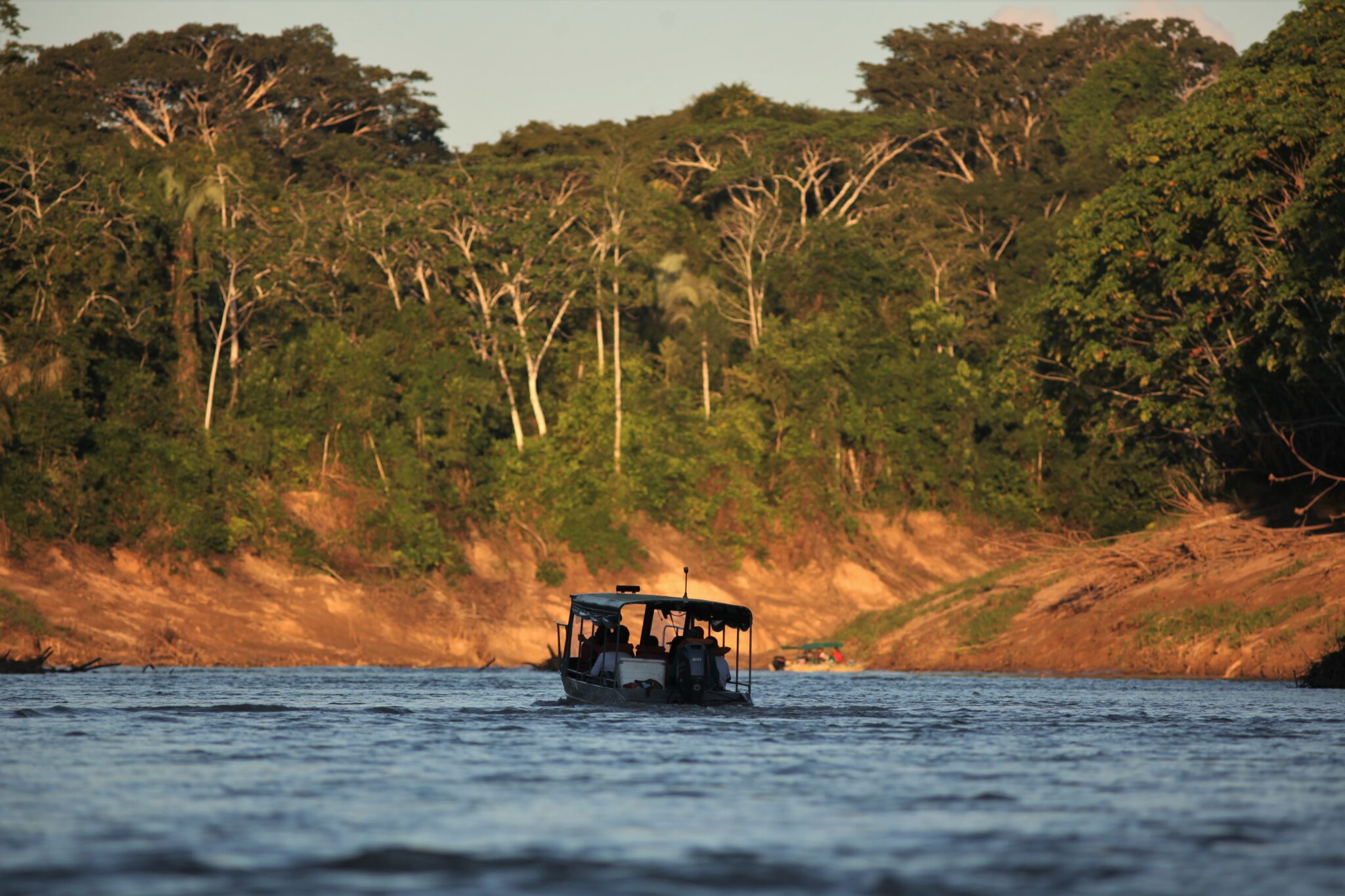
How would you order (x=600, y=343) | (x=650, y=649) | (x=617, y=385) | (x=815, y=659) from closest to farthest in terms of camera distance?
(x=650, y=649) → (x=815, y=659) → (x=617, y=385) → (x=600, y=343)

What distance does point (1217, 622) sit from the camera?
44812 millimetres

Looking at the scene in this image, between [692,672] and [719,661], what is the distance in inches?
40.9

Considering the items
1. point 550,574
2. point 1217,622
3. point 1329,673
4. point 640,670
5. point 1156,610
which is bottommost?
point 1329,673

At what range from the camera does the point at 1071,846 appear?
49.6 ft

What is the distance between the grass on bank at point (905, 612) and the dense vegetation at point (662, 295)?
5.97m

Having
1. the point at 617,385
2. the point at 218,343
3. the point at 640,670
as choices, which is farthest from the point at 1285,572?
the point at 218,343

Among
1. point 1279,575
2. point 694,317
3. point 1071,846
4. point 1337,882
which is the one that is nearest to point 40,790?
point 1071,846

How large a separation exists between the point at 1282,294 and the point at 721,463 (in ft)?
122

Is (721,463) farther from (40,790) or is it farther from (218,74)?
(40,790)

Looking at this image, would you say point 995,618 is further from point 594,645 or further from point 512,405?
point 512,405

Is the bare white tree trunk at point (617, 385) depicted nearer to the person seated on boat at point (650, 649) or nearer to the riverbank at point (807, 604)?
the riverbank at point (807, 604)

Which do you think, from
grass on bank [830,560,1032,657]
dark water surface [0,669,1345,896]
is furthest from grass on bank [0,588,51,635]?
grass on bank [830,560,1032,657]

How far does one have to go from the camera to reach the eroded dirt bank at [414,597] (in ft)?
177

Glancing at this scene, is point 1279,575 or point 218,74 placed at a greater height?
point 218,74
